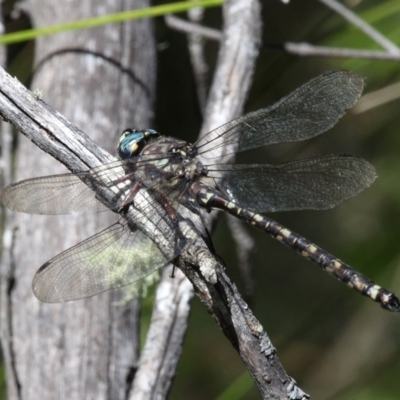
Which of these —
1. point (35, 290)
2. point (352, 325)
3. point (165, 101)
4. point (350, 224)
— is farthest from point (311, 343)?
point (35, 290)

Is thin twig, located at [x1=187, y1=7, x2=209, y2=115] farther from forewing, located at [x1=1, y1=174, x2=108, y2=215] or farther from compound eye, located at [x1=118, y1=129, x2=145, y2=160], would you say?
forewing, located at [x1=1, y1=174, x2=108, y2=215]

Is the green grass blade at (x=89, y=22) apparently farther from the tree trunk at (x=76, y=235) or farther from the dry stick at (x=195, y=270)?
the dry stick at (x=195, y=270)

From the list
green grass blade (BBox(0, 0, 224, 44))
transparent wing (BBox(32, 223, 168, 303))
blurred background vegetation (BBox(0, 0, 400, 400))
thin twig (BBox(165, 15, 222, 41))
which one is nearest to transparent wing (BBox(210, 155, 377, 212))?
transparent wing (BBox(32, 223, 168, 303))

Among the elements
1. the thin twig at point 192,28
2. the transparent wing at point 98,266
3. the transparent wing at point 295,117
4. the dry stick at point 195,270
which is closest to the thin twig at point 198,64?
the thin twig at point 192,28

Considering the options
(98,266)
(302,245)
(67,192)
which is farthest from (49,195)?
(302,245)

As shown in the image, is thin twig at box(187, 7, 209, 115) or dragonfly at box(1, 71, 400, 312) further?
thin twig at box(187, 7, 209, 115)
